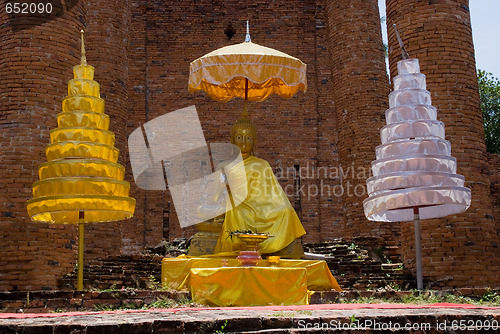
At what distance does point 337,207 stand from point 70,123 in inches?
400

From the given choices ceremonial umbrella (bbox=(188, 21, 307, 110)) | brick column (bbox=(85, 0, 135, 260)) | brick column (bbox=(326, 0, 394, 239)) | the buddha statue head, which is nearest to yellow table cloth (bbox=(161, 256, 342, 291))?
the buddha statue head

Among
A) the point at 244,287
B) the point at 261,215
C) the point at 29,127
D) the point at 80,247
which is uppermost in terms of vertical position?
the point at 29,127

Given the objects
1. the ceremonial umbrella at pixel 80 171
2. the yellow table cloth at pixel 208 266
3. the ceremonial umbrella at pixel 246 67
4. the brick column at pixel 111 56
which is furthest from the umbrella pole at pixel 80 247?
the brick column at pixel 111 56

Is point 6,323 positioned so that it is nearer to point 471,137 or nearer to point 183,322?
point 183,322

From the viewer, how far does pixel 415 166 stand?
711 centimetres

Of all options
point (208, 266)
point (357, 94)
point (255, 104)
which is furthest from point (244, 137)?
point (255, 104)

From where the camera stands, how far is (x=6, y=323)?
12.2ft

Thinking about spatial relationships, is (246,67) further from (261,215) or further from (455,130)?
(455,130)

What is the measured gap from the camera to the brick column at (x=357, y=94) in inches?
510

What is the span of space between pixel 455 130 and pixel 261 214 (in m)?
3.25

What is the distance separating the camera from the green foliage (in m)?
17.9

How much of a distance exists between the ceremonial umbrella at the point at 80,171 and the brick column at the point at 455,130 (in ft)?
14.5

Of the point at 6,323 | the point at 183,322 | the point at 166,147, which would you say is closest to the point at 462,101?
the point at 183,322

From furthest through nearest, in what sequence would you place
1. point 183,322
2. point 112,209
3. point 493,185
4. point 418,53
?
1. point 493,185
2. point 418,53
3. point 112,209
4. point 183,322
